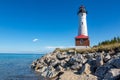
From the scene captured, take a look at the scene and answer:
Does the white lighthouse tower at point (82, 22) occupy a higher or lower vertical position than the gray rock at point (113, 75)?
higher

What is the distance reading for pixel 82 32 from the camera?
145 feet

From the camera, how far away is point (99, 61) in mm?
18391

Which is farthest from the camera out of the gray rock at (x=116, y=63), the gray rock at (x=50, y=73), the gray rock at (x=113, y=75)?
the gray rock at (x=50, y=73)

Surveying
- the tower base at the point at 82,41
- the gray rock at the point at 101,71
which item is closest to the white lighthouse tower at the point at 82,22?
the tower base at the point at 82,41

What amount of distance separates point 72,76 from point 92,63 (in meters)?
3.57

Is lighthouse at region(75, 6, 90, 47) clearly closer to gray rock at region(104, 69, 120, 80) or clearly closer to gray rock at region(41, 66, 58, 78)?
gray rock at region(41, 66, 58, 78)

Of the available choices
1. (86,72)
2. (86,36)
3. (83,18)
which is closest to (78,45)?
(86,36)

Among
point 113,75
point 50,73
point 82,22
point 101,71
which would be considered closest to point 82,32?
point 82,22

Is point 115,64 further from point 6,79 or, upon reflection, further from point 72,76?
point 6,79

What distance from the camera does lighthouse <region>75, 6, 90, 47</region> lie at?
4281cm

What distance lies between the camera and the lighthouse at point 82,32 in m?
42.8

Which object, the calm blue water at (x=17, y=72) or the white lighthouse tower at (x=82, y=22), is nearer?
the calm blue water at (x=17, y=72)

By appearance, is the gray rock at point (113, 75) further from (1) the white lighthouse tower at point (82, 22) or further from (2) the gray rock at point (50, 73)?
(1) the white lighthouse tower at point (82, 22)

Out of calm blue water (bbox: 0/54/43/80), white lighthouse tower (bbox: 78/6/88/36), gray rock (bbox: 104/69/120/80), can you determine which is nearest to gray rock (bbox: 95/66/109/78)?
gray rock (bbox: 104/69/120/80)
